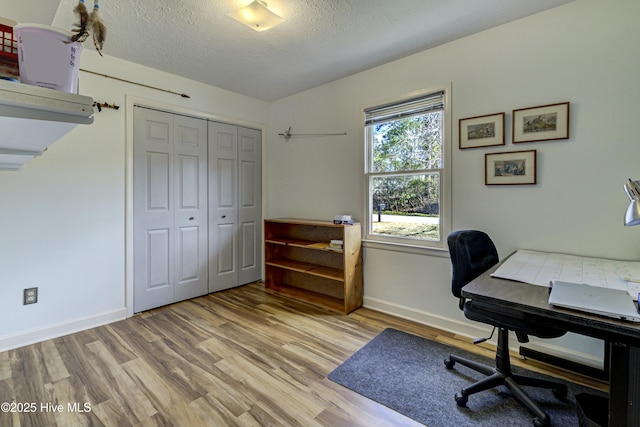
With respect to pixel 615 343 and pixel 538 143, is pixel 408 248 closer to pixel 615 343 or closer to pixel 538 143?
pixel 538 143

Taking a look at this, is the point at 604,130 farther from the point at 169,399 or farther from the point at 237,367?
the point at 169,399

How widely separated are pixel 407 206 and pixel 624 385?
75.8 inches

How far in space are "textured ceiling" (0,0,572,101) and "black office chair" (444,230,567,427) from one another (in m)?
1.61

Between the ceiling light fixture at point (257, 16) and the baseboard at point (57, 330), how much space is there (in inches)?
110

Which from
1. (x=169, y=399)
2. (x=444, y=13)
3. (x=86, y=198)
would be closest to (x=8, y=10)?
(x=86, y=198)

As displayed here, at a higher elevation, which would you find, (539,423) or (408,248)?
(408,248)

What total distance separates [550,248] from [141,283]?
3.62 m

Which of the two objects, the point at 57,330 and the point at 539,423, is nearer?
the point at 539,423

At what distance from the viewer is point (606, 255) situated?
73.2 inches

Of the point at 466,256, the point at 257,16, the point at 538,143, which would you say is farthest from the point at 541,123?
the point at 257,16

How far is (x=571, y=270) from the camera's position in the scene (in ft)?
5.14

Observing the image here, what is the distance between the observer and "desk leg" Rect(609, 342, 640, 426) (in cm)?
98

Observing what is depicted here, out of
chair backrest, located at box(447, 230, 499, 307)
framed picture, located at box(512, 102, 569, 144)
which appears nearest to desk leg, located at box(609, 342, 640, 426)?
chair backrest, located at box(447, 230, 499, 307)

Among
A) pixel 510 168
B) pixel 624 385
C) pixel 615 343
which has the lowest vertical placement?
pixel 624 385
